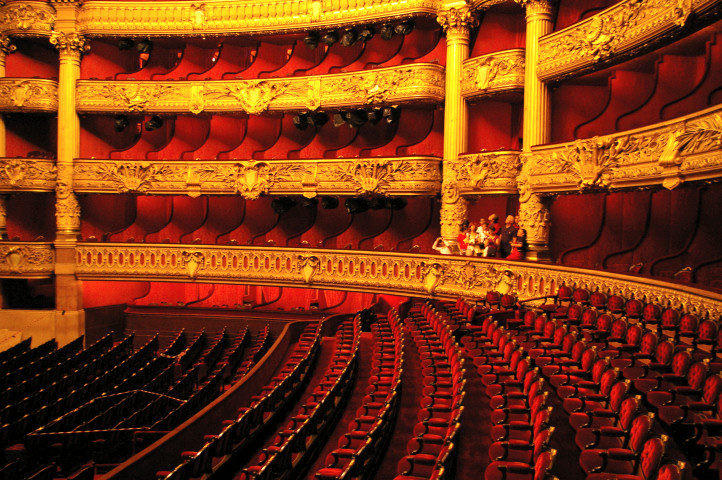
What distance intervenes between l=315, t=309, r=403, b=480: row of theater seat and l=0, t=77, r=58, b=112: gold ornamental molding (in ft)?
31.3

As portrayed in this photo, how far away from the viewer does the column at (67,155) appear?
1220cm

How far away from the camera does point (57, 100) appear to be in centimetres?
1255

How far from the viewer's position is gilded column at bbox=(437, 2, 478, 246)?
10047mm

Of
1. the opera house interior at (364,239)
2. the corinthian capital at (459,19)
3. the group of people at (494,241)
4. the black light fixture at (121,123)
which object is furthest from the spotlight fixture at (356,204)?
the black light fixture at (121,123)

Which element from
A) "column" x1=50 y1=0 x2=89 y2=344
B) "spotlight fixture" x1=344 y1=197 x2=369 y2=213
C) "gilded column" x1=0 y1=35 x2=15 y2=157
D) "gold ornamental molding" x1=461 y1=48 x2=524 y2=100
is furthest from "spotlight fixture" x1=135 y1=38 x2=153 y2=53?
"gold ornamental molding" x1=461 y1=48 x2=524 y2=100

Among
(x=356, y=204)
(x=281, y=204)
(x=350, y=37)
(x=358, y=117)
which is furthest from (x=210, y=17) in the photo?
(x=356, y=204)

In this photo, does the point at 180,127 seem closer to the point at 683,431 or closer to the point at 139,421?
the point at 139,421

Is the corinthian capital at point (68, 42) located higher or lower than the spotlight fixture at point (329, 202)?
higher

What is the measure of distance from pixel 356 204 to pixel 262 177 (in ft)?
6.03

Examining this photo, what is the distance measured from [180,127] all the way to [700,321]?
11.4 meters

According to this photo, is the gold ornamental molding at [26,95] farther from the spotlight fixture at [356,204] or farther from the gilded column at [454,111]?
the gilded column at [454,111]

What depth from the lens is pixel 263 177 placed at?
11.8 m

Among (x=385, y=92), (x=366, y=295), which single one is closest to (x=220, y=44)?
(x=385, y=92)

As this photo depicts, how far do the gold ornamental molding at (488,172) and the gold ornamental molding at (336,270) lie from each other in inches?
47.3
